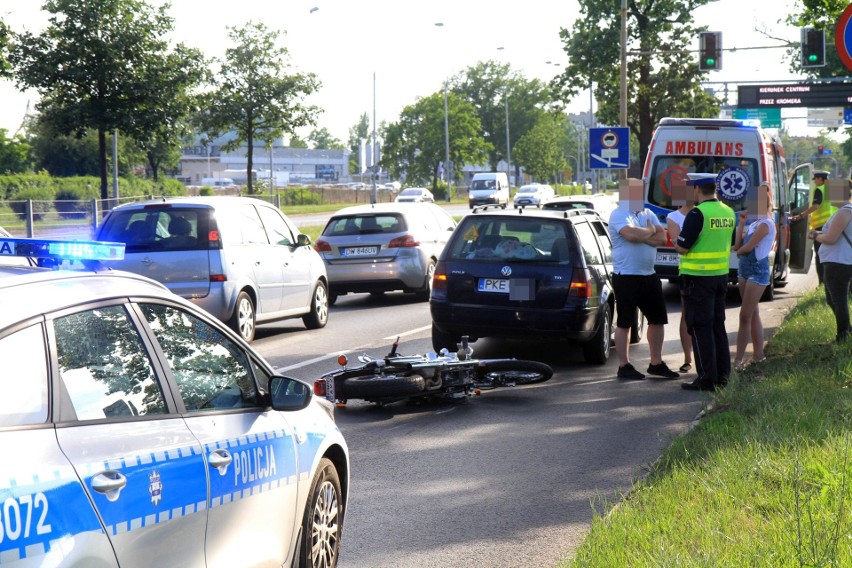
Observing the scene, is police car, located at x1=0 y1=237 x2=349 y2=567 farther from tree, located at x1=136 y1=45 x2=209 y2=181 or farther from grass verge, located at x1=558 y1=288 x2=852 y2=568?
tree, located at x1=136 y1=45 x2=209 y2=181

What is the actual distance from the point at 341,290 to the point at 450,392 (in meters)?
9.44

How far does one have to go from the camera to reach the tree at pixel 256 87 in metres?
42.9

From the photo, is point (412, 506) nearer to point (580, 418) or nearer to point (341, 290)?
point (580, 418)

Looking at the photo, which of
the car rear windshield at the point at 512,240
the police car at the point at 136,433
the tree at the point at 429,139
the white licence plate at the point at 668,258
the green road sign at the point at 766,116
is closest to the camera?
the police car at the point at 136,433

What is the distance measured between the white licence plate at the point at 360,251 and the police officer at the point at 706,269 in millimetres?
8835

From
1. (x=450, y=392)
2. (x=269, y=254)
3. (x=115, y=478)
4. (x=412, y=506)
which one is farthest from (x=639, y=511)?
(x=269, y=254)

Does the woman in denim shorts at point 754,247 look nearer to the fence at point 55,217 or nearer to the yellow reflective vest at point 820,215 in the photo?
the yellow reflective vest at point 820,215

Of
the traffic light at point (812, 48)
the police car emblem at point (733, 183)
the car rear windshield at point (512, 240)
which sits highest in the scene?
the traffic light at point (812, 48)

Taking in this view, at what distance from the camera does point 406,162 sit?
358 ft

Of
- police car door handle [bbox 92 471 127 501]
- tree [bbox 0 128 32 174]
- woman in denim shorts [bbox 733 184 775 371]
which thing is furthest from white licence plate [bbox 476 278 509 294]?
tree [bbox 0 128 32 174]

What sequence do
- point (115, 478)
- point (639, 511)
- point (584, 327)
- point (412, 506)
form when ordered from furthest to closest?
point (584, 327)
point (412, 506)
point (639, 511)
point (115, 478)

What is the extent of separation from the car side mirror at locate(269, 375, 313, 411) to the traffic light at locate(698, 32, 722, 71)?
31.5m

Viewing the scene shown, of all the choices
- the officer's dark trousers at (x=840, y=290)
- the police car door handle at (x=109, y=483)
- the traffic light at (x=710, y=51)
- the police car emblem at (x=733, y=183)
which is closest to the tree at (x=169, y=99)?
the traffic light at (x=710, y=51)

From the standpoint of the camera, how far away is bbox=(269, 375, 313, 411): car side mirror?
448cm
